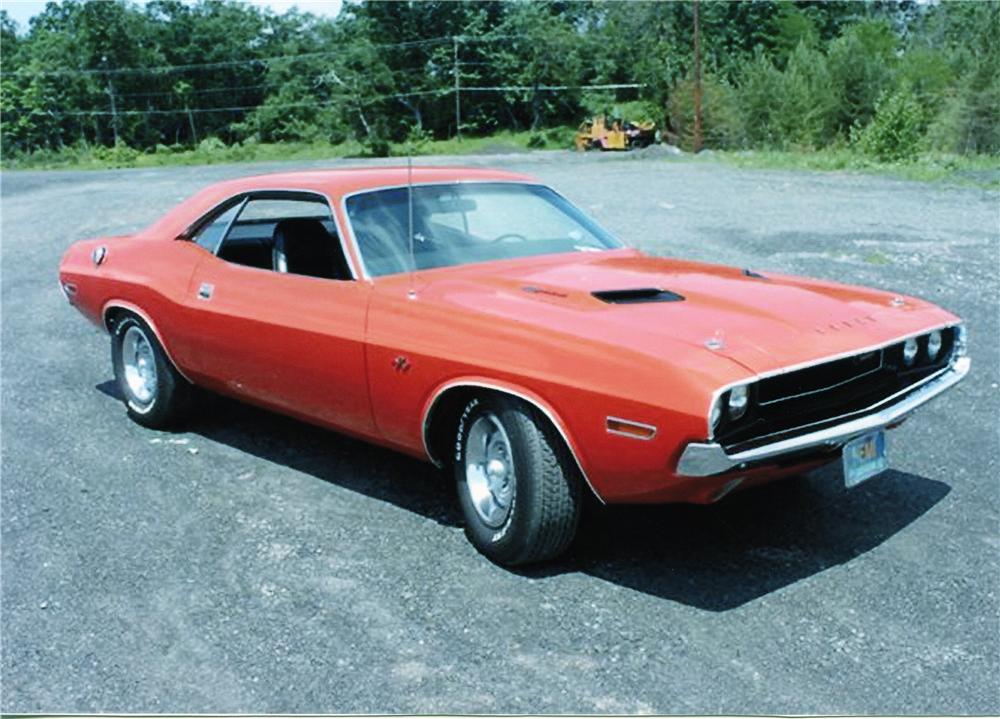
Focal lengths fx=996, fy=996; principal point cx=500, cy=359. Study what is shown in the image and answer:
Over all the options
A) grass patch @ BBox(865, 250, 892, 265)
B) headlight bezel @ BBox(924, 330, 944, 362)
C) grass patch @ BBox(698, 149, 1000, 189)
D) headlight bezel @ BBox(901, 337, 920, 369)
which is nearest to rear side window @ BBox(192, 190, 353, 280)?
headlight bezel @ BBox(901, 337, 920, 369)

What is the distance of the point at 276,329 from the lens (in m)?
4.42

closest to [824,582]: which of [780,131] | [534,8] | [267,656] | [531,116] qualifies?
[267,656]

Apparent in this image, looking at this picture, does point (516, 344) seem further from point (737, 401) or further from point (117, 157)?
point (117, 157)

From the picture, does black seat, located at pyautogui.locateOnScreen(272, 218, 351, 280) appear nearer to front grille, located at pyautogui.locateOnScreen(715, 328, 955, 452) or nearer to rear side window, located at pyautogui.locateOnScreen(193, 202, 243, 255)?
rear side window, located at pyautogui.locateOnScreen(193, 202, 243, 255)

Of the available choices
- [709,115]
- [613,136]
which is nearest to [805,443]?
[613,136]

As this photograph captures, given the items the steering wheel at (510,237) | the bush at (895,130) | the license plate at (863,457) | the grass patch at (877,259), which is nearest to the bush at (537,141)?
the bush at (895,130)

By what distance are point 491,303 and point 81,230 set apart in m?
12.1

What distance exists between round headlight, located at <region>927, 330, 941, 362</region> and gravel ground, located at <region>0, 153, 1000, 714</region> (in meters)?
0.68

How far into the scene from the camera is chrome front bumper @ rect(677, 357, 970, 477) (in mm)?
3064

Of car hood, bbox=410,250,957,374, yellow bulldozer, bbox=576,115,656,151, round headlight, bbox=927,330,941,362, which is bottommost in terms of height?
yellow bulldozer, bbox=576,115,656,151

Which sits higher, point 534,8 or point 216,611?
point 534,8

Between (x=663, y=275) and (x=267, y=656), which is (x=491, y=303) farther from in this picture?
(x=267, y=656)

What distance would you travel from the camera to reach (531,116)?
65.9 m

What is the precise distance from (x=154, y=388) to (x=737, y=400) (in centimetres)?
347
